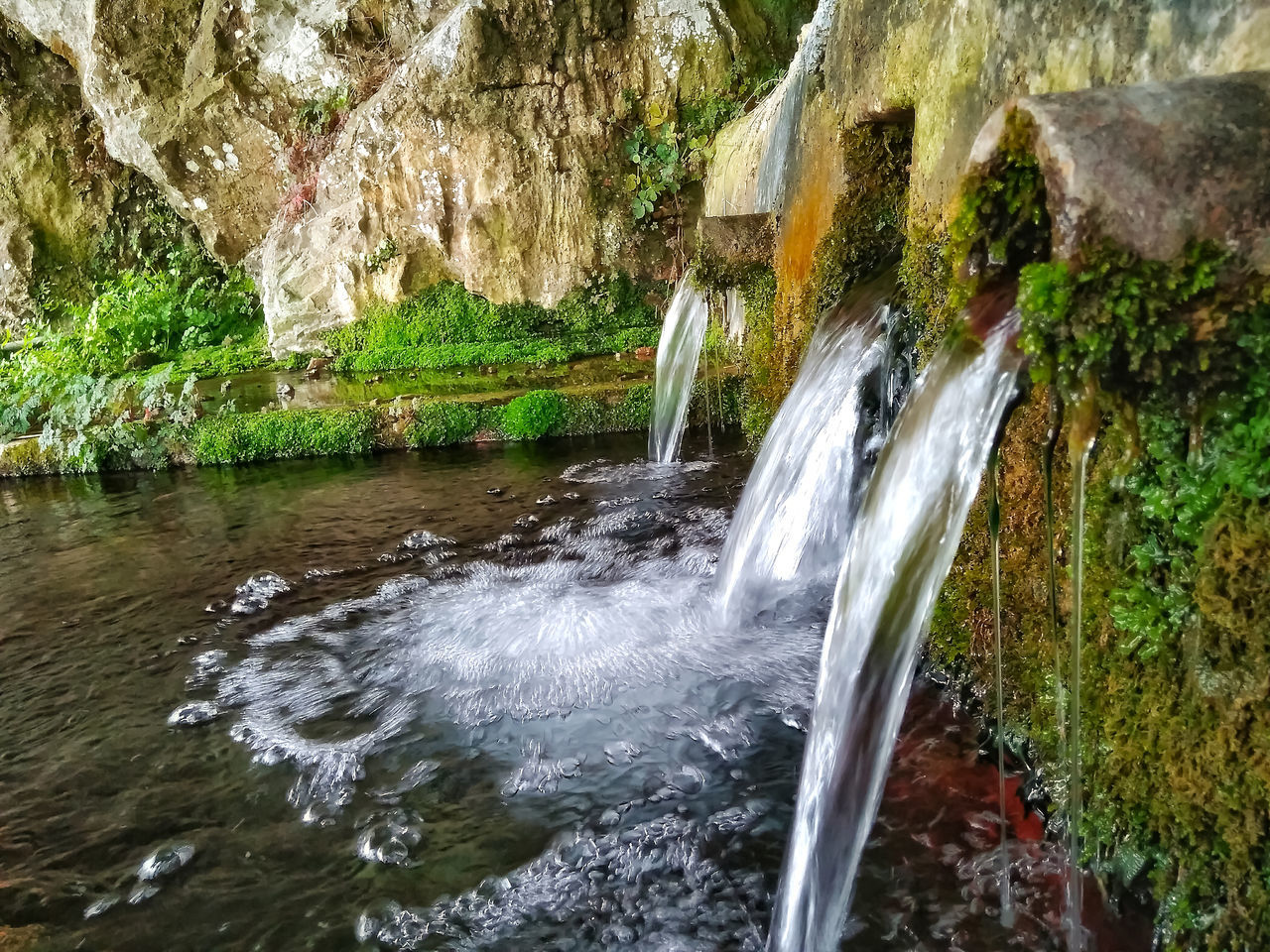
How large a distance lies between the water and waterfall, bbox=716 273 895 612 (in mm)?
3195

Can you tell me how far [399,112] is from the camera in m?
10.9

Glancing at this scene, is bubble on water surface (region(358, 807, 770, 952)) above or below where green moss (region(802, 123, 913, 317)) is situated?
below

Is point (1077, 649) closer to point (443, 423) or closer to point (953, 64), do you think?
point (953, 64)

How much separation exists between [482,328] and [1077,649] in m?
10.2

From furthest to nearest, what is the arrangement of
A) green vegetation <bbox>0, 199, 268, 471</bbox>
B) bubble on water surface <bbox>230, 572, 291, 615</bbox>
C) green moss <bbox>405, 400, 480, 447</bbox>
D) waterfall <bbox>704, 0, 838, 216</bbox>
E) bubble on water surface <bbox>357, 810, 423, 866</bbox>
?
green vegetation <bbox>0, 199, 268, 471</bbox> → green moss <bbox>405, 400, 480, 447</bbox> → waterfall <bbox>704, 0, 838, 216</bbox> → bubble on water surface <bbox>230, 572, 291, 615</bbox> → bubble on water surface <bbox>357, 810, 423, 866</bbox>

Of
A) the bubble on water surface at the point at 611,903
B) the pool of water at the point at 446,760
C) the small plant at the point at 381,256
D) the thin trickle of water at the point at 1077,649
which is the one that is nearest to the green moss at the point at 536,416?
the pool of water at the point at 446,760

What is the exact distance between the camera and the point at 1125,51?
2.23m

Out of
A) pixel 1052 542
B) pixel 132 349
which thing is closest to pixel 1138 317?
pixel 1052 542

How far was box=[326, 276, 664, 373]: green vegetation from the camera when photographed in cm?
1090

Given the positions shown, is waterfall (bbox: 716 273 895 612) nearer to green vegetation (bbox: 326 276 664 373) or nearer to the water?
the water

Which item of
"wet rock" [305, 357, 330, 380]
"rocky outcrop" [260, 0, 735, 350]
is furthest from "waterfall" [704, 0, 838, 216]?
"wet rock" [305, 357, 330, 380]

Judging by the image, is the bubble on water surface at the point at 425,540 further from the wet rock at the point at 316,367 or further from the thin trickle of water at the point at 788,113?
the wet rock at the point at 316,367

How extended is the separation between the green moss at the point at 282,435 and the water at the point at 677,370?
3.38 meters

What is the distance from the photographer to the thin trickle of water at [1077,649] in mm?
1971
